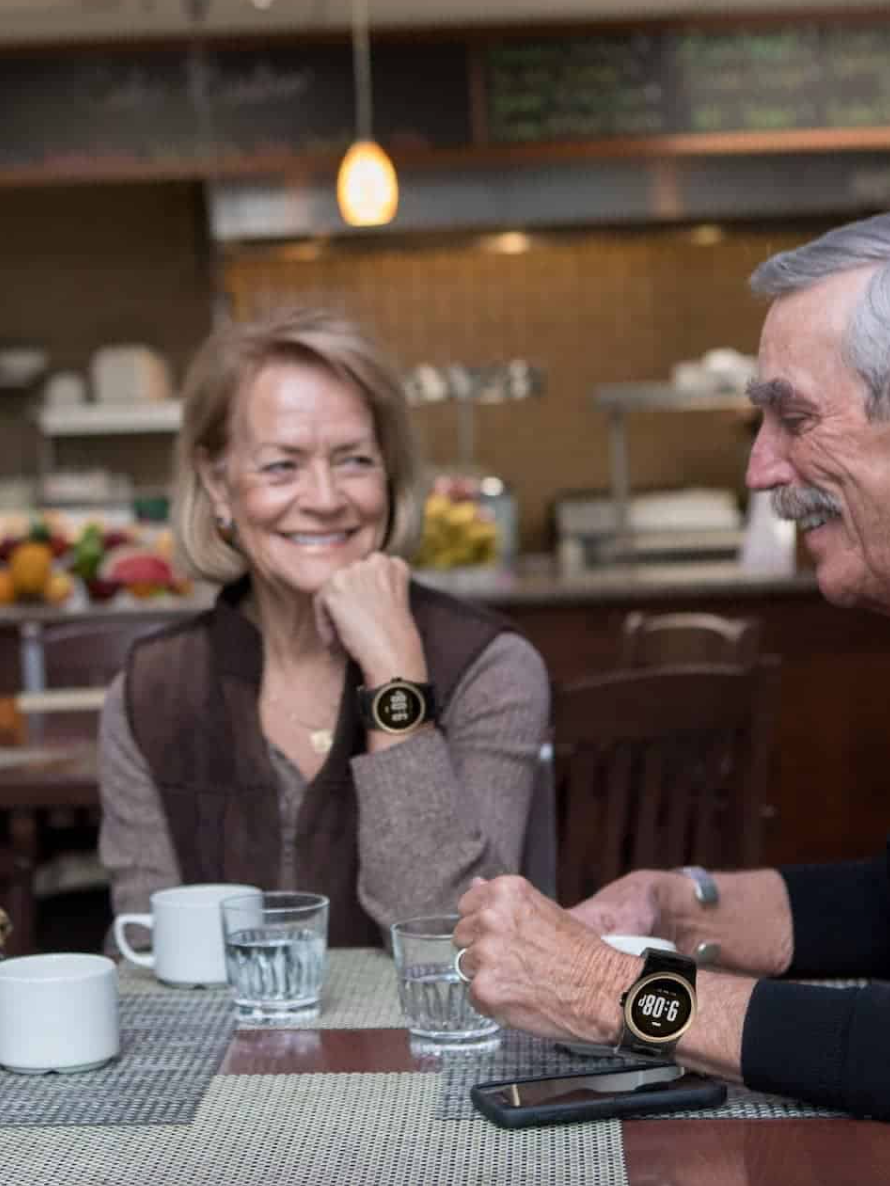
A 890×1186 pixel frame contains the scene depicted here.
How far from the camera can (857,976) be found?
1.75 metres

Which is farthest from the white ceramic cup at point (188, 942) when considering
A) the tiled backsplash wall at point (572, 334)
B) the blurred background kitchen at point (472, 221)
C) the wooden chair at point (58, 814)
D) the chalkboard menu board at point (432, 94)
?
the tiled backsplash wall at point (572, 334)

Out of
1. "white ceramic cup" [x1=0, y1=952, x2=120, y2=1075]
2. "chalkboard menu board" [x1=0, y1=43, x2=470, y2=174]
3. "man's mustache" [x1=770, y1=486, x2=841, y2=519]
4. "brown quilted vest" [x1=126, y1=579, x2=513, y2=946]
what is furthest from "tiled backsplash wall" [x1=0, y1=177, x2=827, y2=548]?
"white ceramic cup" [x1=0, y1=952, x2=120, y2=1075]

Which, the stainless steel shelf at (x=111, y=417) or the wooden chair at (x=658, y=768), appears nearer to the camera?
the wooden chair at (x=658, y=768)

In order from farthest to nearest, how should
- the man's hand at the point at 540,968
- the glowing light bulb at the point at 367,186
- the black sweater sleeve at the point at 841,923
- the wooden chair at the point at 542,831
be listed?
the glowing light bulb at the point at 367,186
the wooden chair at the point at 542,831
the black sweater sleeve at the point at 841,923
the man's hand at the point at 540,968

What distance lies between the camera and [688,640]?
3.43 m

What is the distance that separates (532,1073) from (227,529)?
1.04 meters

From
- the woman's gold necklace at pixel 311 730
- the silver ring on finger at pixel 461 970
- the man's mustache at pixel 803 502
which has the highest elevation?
the man's mustache at pixel 803 502

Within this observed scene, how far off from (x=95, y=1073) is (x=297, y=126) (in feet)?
18.9

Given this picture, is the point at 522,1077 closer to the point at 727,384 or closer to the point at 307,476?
the point at 307,476

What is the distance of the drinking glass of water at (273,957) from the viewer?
1465 mm

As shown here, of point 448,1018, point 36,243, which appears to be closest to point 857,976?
point 448,1018

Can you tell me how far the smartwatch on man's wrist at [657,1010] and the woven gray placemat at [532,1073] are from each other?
28 millimetres

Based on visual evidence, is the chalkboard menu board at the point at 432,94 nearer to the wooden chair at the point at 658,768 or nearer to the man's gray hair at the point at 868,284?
the wooden chair at the point at 658,768

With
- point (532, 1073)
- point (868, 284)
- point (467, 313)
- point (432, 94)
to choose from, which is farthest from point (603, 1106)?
point (467, 313)
